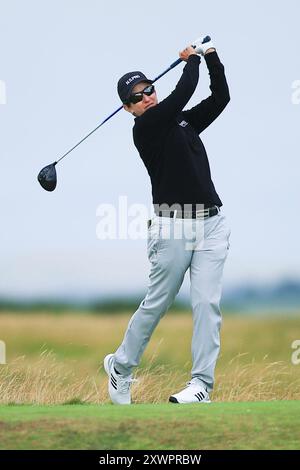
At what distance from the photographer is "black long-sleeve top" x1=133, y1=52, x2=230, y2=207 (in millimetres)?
5742

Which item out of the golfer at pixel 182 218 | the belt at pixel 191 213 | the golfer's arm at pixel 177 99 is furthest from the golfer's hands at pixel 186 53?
the belt at pixel 191 213

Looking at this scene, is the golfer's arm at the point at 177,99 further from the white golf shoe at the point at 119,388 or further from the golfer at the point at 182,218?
the white golf shoe at the point at 119,388

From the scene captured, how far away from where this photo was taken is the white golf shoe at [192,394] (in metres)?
5.75

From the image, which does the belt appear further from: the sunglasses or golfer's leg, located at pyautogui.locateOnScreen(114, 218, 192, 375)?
the sunglasses

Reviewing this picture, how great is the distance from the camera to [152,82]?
19.8 feet

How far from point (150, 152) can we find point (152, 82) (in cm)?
47

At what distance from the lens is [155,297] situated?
235 inches

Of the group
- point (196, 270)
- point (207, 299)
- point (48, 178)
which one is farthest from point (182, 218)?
point (48, 178)

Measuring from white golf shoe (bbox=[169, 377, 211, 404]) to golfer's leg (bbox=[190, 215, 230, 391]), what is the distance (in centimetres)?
5

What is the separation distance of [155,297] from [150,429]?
4.79 feet

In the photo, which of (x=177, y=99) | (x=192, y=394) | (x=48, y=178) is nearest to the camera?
(x=177, y=99)

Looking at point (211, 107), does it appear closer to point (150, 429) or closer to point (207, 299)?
point (207, 299)
